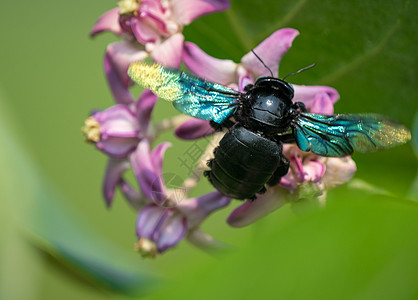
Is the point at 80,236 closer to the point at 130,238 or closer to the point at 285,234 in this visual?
the point at 130,238

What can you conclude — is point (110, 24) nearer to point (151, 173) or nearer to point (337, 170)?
point (151, 173)

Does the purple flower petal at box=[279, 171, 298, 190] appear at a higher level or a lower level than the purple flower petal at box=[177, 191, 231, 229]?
higher

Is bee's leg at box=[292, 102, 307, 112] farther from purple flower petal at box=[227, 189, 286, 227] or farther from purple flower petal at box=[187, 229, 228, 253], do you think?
purple flower petal at box=[187, 229, 228, 253]

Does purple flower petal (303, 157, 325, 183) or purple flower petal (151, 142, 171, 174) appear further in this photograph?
purple flower petal (151, 142, 171, 174)

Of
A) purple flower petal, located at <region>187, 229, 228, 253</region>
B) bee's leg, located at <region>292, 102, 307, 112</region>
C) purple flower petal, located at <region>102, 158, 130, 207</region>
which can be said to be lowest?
purple flower petal, located at <region>187, 229, 228, 253</region>

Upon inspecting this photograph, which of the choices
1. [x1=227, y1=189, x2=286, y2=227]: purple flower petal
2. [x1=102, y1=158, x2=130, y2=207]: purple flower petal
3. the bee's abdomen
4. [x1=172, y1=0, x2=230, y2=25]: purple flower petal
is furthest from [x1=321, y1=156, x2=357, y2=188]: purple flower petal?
[x1=102, y1=158, x2=130, y2=207]: purple flower petal

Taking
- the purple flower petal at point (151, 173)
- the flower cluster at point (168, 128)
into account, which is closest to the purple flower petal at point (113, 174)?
the flower cluster at point (168, 128)

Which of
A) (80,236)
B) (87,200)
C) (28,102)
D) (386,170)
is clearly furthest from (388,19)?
(28,102)
